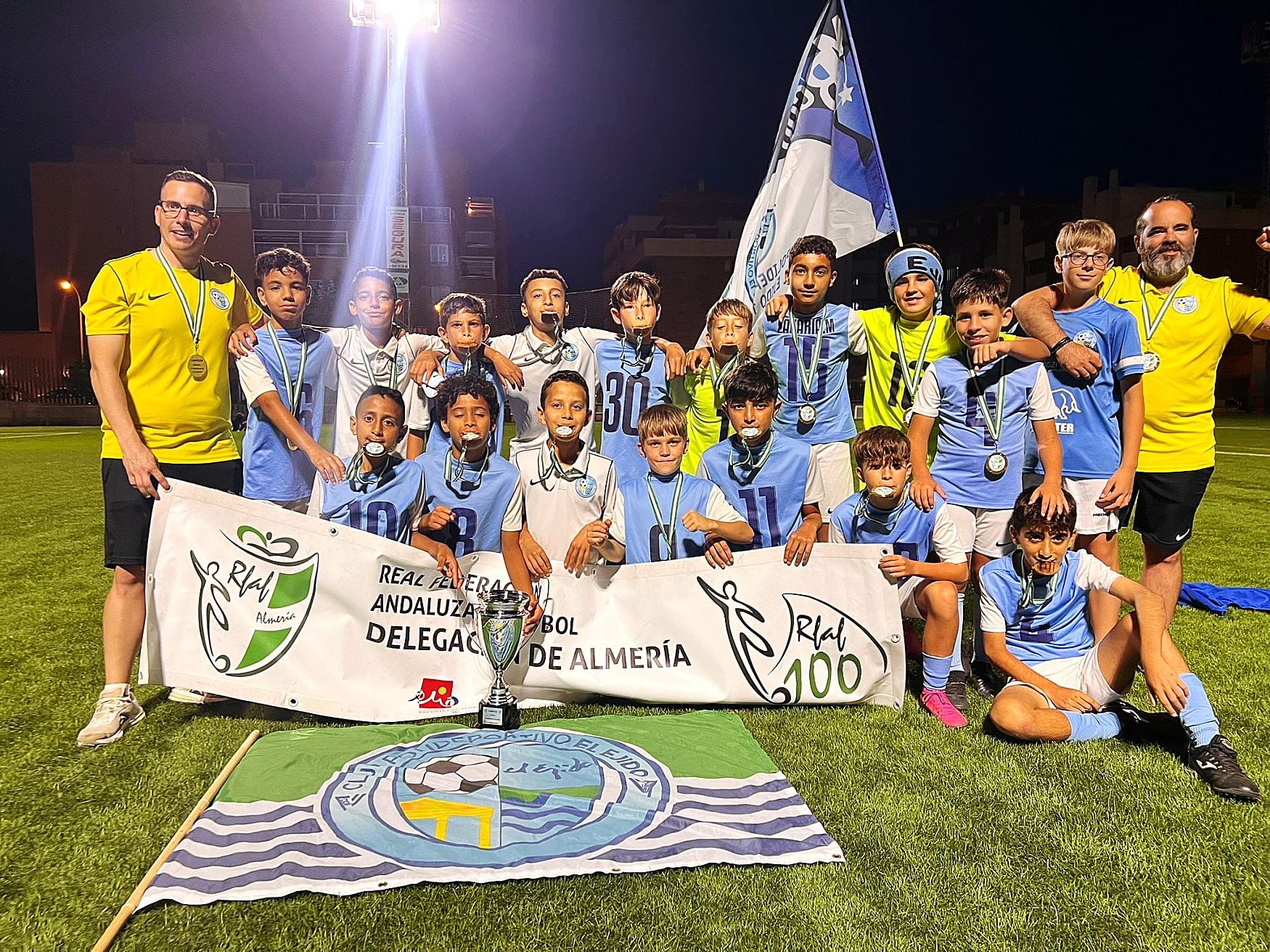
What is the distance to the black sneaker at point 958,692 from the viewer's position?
3.87 meters

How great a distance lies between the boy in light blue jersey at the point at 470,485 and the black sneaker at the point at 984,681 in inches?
92.8

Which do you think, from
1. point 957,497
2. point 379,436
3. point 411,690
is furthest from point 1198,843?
point 379,436

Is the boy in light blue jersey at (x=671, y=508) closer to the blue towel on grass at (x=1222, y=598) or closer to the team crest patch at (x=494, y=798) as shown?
the team crest patch at (x=494, y=798)

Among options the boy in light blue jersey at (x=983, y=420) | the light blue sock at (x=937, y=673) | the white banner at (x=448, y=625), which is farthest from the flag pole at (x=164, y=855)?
the boy in light blue jersey at (x=983, y=420)

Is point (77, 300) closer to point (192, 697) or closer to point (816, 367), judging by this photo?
point (192, 697)

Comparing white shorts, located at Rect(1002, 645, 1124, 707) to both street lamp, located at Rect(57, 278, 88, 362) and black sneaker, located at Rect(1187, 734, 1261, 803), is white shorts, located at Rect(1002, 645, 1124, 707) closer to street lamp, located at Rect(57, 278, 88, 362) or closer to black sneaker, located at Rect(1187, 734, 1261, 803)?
black sneaker, located at Rect(1187, 734, 1261, 803)

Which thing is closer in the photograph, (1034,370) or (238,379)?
(1034,370)

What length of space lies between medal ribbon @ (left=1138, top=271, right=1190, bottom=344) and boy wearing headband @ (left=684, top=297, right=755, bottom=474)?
77.6 inches

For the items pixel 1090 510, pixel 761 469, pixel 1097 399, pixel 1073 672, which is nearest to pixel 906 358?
pixel 1097 399

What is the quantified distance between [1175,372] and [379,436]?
383cm

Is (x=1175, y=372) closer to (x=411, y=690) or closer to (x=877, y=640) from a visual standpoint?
(x=877, y=640)

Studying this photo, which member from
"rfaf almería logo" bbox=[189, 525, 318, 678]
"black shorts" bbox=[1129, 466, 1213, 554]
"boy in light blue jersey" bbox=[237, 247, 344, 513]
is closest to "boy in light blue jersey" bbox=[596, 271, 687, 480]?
"boy in light blue jersey" bbox=[237, 247, 344, 513]

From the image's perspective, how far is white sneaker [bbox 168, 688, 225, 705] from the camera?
3.98 metres

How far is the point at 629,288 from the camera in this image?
4.78m
